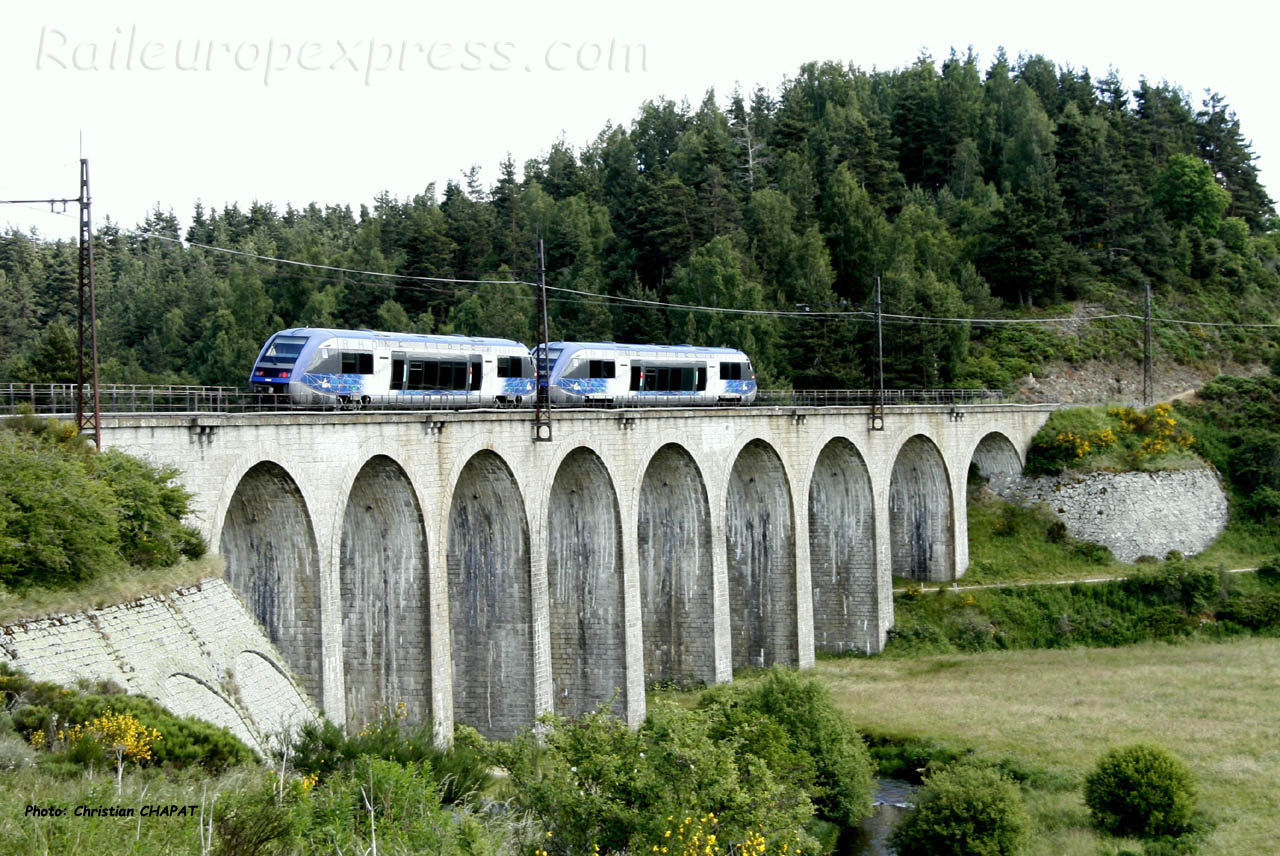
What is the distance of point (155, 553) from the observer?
21.9 metres

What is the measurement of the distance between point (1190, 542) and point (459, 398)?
41.6 metres

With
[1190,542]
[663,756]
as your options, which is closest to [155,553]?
[663,756]

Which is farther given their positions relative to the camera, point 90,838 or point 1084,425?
point 1084,425

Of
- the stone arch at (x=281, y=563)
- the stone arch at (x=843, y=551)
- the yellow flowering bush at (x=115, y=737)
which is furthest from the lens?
the stone arch at (x=843, y=551)

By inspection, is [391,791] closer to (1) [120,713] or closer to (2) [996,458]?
(1) [120,713]

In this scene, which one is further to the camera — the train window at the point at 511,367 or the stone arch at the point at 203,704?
the train window at the point at 511,367

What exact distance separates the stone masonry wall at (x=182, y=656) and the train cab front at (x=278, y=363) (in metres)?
→ 10.8

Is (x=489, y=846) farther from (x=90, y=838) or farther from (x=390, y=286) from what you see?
(x=390, y=286)

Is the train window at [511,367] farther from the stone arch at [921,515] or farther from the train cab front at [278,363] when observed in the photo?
the stone arch at [921,515]

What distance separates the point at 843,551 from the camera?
54.2 metres

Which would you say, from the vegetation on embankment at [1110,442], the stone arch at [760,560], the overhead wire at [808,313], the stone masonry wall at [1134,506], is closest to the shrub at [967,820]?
the stone arch at [760,560]

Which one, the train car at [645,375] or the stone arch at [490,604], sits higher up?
the train car at [645,375]

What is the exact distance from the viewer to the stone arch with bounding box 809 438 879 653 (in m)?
53.6

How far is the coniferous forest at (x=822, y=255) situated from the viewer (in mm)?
78438
